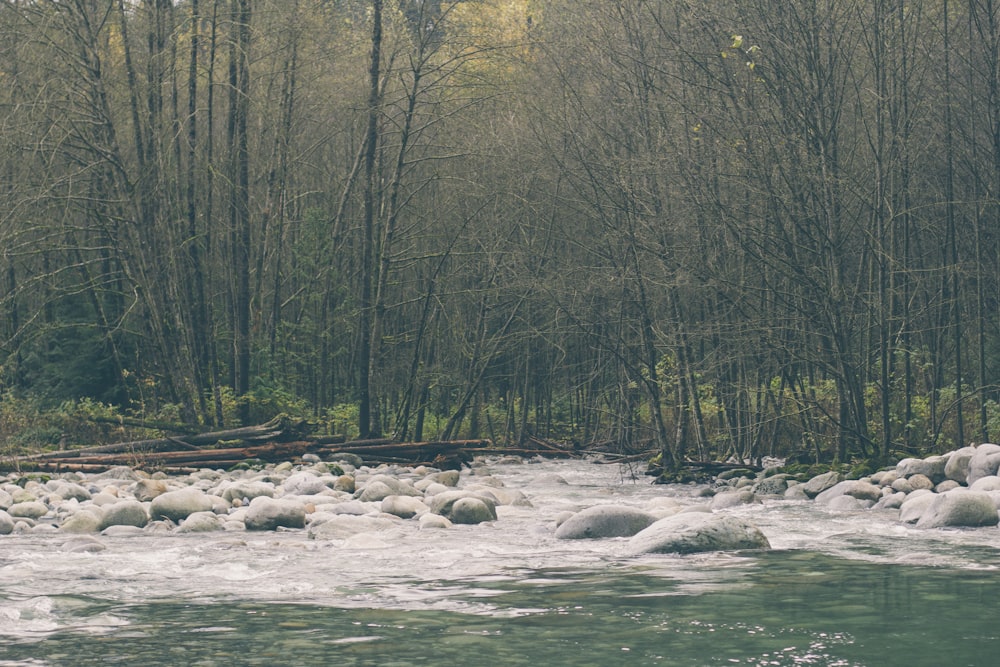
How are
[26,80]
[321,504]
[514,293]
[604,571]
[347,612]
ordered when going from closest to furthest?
[347,612] < [604,571] < [321,504] < [26,80] < [514,293]

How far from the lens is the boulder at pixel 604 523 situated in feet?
24.5

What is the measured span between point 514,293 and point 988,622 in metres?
10.8

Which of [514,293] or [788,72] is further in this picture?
[514,293]

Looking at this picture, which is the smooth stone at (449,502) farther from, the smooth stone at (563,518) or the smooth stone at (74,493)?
the smooth stone at (74,493)

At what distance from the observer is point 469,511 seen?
27.2 ft

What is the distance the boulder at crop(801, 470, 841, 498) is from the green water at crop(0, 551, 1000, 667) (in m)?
4.17

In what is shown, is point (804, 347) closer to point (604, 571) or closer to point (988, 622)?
point (604, 571)

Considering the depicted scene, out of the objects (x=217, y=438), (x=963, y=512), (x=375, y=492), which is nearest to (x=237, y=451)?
(x=217, y=438)

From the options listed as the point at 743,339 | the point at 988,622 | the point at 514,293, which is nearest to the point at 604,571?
the point at 988,622

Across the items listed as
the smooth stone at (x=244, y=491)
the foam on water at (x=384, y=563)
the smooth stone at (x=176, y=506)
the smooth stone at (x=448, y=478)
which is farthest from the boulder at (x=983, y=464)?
the smooth stone at (x=176, y=506)

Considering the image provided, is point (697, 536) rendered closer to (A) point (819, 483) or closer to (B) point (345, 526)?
(B) point (345, 526)

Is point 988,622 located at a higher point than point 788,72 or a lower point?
lower

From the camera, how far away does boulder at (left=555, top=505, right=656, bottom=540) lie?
7480 millimetres

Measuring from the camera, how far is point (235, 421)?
15227 mm
